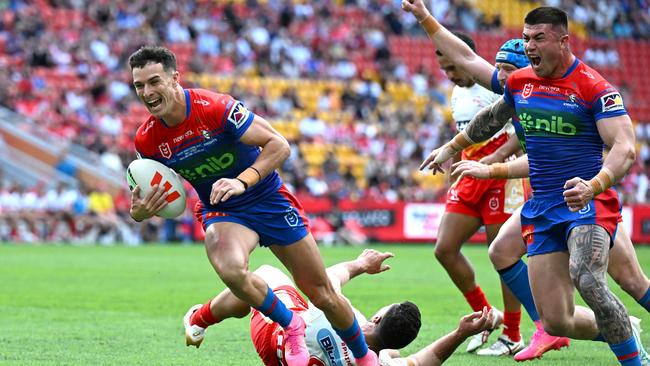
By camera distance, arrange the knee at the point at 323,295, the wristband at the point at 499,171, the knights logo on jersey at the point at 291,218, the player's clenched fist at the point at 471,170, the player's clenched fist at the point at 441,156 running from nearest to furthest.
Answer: the knee at the point at 323,295, the player's clenched fist at the point at 471,170, the knights logo on jersey at the point at 291,218, the wristband at the point at 499,171, the player's clenched fist at the point at 441,156

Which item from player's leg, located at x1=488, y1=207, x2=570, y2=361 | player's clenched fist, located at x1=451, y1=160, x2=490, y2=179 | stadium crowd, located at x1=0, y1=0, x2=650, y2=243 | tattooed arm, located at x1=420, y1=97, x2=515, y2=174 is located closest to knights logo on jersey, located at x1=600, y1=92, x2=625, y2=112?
tattooed arm, located at x1=420, y1=97, x2=515, y2=174

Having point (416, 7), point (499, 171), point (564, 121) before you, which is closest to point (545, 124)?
point (564, 121)

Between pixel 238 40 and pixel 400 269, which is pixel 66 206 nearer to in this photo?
pixel 238 40

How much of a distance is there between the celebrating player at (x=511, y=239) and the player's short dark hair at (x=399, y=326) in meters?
1.10

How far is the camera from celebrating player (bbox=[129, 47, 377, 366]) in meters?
7.26

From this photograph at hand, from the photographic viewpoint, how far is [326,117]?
108 ft

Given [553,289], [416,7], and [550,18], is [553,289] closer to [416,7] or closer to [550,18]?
[550,18]

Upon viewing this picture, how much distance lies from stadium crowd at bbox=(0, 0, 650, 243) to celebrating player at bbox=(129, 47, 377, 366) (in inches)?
778

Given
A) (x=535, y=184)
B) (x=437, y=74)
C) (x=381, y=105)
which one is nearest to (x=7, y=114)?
(x=381, y=105)

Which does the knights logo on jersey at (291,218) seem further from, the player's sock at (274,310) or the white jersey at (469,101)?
the white jersey at (469,101)

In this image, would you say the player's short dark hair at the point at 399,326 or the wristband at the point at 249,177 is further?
the wristband at the point at 249,177

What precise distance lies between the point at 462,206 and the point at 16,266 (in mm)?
10843

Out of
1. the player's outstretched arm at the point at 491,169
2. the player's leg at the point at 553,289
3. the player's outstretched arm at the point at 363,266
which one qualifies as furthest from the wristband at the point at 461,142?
the player's leg at the point at 553,289

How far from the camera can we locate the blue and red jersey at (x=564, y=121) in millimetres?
6789
